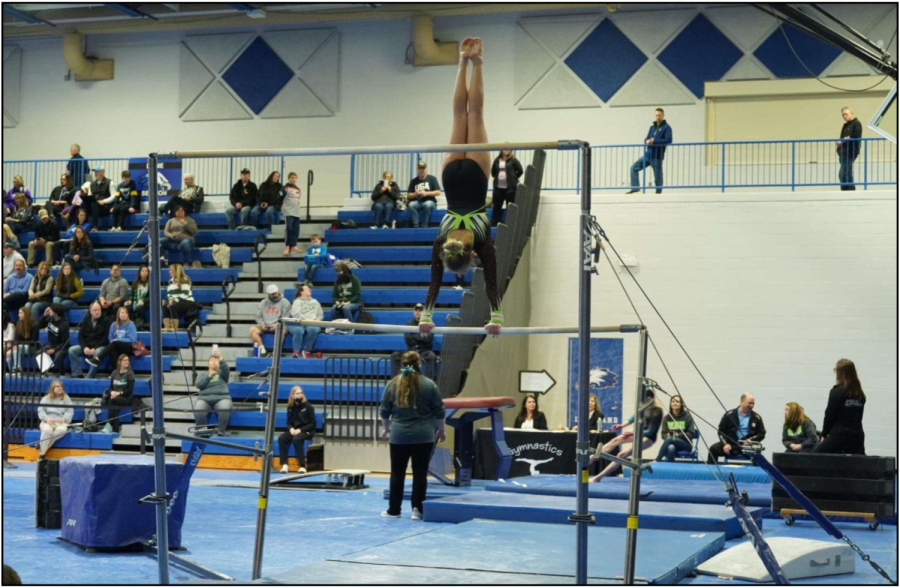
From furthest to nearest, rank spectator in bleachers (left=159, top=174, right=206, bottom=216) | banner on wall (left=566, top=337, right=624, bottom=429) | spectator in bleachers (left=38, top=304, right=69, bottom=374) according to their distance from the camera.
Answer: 1. spectator in bleachers (left=159, top=174, right=206, bottom=216)
2. banner on wall (left=566, top=337, right=624, bottom=429)
3. spectator in bleachers (left=38, top=304, right=69, bottom=374)

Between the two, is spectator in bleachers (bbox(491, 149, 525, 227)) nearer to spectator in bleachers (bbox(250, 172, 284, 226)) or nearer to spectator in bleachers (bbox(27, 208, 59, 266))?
spectator in bleachers (bbox(250, 172, 284, 226))

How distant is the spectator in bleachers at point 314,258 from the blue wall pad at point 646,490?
6615mm

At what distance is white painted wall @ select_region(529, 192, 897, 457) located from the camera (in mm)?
15945

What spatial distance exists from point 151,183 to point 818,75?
15.8m

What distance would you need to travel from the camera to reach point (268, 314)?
635 inches

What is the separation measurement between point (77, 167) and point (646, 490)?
51.8 feet

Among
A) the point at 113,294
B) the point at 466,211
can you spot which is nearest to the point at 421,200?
the point at 113,294

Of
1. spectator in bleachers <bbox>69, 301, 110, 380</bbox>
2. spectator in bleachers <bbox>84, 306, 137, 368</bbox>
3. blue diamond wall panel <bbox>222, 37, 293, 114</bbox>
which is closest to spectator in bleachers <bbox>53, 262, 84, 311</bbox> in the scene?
spectator in bleachers <bbox>69, 301, 110, 380</bbox>

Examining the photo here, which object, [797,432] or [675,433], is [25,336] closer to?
[675,433]

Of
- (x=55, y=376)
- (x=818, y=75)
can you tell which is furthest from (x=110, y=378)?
(x=818, y=75)

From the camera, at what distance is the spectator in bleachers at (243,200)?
748 inches

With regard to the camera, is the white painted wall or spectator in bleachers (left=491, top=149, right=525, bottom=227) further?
spectator in bleachers (left=491, top=149, right=525, bottom=227)

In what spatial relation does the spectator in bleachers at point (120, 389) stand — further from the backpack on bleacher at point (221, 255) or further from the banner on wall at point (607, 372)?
the banner on wall at point (607, 372)

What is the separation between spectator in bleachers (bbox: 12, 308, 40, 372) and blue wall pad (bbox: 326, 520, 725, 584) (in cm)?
1019
